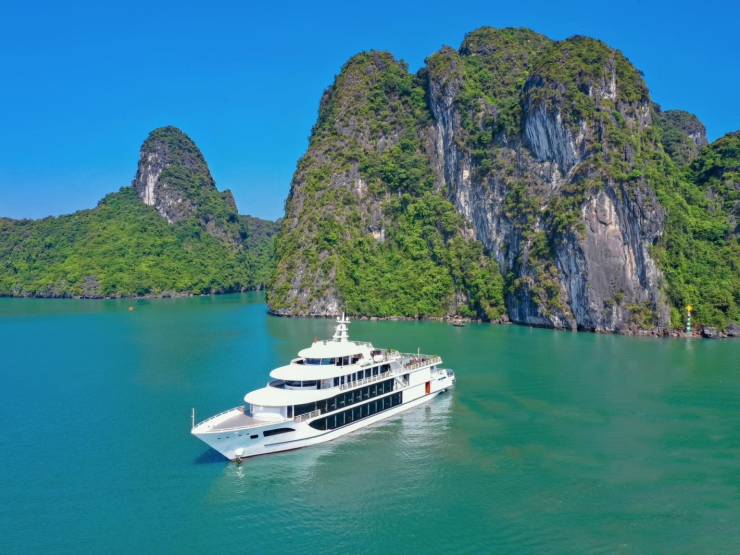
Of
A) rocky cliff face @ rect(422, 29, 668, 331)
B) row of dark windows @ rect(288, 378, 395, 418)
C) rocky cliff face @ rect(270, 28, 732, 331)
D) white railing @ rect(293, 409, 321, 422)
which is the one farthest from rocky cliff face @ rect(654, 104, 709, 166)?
white railing @ rect(293, 409, 321, 422)

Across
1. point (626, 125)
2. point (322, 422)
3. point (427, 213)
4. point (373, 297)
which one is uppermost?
point (626, 125)

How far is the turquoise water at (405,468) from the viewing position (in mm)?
19969

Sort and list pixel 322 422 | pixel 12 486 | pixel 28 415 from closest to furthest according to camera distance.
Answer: pixel 12 486 → pixel 322 422 → pixel 28 415

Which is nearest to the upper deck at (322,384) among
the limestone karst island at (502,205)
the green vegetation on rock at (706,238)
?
the limestone karst island at (502,205)

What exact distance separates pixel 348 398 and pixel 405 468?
19.1 ft

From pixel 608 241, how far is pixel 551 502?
54.1 metres

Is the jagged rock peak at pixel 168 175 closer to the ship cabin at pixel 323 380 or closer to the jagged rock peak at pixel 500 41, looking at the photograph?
the jagged rock peak at pixel 500 41

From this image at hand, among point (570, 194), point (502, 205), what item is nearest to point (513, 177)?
point (502, 205)

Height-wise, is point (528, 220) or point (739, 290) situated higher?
point (528, 220)

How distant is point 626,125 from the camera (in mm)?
74062

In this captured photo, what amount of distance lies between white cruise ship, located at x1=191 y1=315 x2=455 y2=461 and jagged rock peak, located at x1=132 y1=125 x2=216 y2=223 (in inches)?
5360

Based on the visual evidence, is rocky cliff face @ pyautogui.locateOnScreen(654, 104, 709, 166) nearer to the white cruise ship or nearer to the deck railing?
the white cruise ship

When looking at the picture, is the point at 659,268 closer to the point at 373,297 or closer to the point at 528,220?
the point at 528,220

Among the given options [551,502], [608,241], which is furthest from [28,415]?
[608,241]
